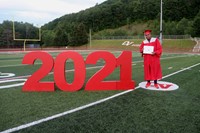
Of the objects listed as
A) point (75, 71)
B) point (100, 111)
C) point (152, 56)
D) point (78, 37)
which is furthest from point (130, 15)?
point (100, 111)

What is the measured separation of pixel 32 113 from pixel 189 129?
2.65m

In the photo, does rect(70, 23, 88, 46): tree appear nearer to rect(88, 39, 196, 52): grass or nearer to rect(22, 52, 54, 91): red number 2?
rect(88, 39, 196, 52): grass

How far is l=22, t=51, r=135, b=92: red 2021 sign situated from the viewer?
654 centimetres

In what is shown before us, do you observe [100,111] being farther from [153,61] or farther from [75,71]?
[153,61]

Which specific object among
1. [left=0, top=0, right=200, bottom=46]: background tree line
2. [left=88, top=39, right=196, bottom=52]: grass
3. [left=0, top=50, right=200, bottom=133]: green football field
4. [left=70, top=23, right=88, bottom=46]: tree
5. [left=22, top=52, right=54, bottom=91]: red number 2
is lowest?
[left=0, top=50, right=200, bottom=133]: green football field

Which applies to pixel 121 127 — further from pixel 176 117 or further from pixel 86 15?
pixel 86 15

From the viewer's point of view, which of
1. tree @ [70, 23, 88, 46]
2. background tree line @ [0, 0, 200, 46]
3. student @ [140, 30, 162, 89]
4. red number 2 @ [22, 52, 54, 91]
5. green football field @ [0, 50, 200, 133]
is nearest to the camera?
green football field @ [0, 50, 200, 133]

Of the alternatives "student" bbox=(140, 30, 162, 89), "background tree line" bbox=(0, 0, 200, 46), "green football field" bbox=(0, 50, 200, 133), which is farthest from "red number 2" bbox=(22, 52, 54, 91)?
"background tree line" bbox=(0, 0, 200, 46)

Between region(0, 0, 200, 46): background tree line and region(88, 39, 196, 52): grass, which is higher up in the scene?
region(0, 0, 200, 46): background tree line

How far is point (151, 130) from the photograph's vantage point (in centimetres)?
376

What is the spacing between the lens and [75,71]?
21.8ft

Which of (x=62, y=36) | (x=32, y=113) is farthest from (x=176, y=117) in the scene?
(x=62, y=36)

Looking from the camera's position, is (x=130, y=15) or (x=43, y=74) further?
(x=130, y=15)

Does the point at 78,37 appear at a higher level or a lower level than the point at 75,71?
higher
